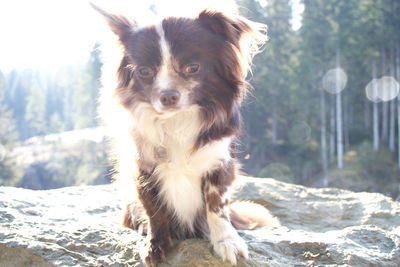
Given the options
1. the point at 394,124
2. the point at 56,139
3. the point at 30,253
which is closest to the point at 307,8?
the point at 394,124

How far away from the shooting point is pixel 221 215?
121 inches

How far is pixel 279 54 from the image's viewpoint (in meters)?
23.0

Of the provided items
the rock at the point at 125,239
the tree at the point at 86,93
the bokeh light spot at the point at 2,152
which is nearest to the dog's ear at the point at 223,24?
the rock at the point at 125,239

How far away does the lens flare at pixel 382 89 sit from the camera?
2233cm

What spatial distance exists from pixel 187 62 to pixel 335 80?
21.8 m

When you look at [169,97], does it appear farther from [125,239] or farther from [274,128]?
[274,128]

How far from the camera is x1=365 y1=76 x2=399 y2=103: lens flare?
879 inches

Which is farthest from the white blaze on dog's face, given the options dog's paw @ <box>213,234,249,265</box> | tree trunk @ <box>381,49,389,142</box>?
tree trunk @ <box>381,49,389,142</box>

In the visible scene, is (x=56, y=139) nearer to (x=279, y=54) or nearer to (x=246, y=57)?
(x=246, y=57)

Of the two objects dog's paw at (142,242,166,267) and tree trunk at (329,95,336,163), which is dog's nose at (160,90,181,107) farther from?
tree trunk at (329,95,336,163)

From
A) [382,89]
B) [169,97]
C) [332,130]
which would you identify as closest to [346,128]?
[332,130]

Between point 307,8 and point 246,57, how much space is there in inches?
817

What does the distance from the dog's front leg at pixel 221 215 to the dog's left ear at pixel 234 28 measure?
A: 963 millimetres

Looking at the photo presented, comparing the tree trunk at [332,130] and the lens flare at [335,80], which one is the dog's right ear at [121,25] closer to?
the lens flare at [335,80]
